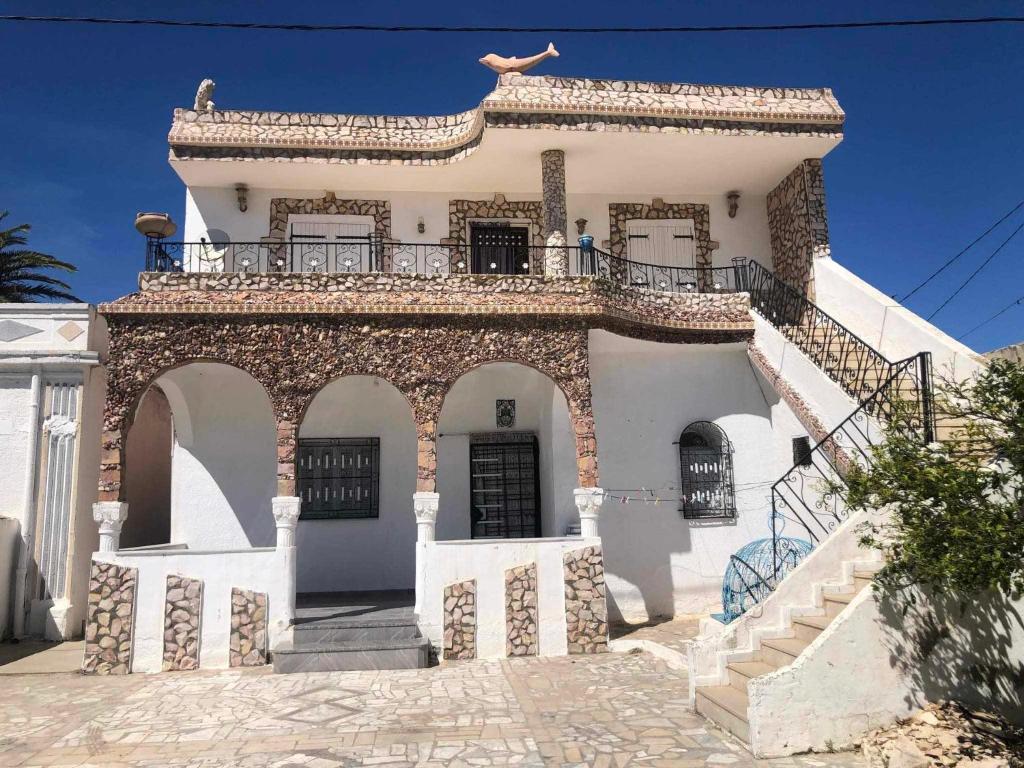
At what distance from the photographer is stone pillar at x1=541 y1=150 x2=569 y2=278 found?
12273mm

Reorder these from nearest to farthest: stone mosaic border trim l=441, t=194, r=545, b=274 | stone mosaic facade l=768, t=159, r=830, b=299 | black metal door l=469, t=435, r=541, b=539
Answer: black metal door l=469, t=435, r=541, b=539 → stone mosaic facade l=768, t=159, r=830, b=299 → stone mosaic border trim l=441, t=194, r=545, b=274

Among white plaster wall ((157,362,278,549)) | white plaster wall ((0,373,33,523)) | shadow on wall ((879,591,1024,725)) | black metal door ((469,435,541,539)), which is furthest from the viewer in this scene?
black metal door ((469,435,541,539))

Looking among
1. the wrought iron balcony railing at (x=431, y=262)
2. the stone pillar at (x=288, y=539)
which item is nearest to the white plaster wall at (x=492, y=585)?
the stone pillar at (x=288, y=539)

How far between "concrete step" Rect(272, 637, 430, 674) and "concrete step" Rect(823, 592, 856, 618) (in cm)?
473

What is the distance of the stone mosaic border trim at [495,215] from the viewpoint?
45.5ft

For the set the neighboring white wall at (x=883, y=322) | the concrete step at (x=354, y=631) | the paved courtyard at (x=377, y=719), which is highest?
the neighboring white wall at (x=883, y=322)

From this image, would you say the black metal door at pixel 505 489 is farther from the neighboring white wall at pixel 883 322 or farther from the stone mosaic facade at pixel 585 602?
the neighboring white wall at pixel 883 322

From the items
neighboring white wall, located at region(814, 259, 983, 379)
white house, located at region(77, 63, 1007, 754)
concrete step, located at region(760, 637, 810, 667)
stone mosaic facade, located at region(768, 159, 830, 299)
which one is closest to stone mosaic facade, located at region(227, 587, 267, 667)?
white house, located at region(77, 63, 1007, 754)

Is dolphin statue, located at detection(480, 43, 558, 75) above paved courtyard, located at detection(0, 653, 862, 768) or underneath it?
above

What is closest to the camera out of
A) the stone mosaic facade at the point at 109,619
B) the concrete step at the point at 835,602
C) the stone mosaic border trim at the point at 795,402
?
the concrete step at the point at 835,602

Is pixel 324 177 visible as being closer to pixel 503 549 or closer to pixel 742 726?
pixel 503 549

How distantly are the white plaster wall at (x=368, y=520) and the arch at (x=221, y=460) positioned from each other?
74 centimetres

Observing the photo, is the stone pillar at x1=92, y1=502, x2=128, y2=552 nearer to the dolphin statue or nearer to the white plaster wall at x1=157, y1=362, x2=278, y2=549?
the white plaster wall at x1=157, y1=362, x2=278, y2=549

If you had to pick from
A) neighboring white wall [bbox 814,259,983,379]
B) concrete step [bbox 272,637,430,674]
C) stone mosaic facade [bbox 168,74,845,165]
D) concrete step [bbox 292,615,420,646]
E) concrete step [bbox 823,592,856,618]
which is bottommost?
concrete step [bbox 272,637,430,674]
